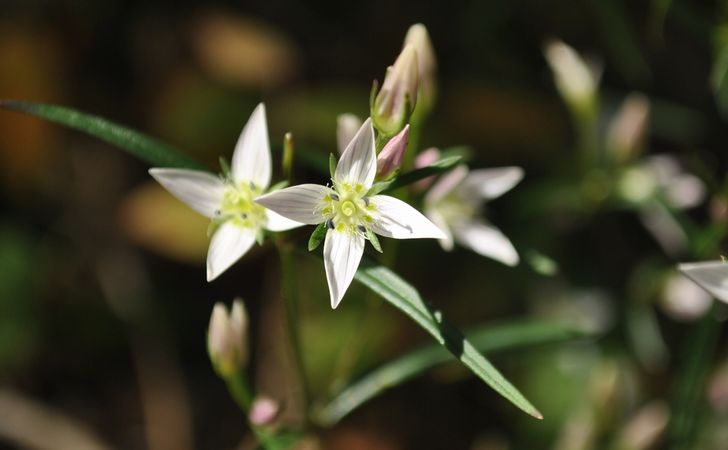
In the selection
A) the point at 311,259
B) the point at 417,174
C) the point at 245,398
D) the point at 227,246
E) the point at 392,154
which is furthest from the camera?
the point at 311,259

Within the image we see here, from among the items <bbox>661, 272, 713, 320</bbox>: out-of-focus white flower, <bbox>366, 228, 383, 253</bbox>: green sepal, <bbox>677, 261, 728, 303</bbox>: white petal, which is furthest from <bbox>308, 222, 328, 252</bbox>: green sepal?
<bbox>661, 272, 713, 320</bbox>: out-of-focus white flower

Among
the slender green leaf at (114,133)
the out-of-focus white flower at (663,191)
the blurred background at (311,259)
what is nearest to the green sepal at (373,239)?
the slender green leaf at (114,133)

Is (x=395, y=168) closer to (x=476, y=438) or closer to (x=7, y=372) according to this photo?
(x=476, y=438)

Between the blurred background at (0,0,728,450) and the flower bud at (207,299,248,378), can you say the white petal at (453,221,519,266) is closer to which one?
the flower bud at (207,299,248,378)

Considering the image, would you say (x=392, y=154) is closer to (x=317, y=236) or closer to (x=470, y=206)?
(x=317, y=236)

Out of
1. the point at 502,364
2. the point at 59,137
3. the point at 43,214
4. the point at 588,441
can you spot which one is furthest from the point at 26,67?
the point at 588,441

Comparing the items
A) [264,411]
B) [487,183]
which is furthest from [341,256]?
[487,183]

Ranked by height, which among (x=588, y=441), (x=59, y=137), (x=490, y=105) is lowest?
(x=588, y=441)
